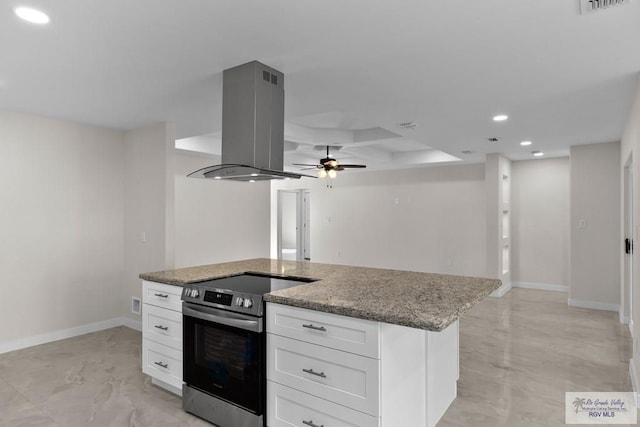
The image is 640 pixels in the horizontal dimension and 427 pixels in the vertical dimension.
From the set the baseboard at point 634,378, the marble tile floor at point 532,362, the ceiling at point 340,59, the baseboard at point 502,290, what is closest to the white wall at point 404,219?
the baseboard at point 502,290

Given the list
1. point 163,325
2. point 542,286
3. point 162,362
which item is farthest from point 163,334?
point 542,286

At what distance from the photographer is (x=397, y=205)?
26.5ft

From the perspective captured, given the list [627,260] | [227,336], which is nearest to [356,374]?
[227,336]

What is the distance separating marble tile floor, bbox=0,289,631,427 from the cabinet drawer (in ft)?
2.21

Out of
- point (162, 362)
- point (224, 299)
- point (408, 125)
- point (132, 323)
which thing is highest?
point (408, 125)

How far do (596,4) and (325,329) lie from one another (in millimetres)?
2054

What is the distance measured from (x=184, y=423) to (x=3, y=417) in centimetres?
121

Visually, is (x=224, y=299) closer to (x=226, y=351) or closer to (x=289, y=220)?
(x=226, y=351)

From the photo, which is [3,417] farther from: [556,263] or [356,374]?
[556,263]

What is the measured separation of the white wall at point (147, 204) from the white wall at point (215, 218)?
3.56 feet

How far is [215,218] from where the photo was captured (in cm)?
602

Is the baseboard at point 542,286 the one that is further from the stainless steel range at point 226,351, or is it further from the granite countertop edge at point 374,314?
the stainless steel range at point 226,351

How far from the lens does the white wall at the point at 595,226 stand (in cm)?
518

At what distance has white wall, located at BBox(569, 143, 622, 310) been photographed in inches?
204
